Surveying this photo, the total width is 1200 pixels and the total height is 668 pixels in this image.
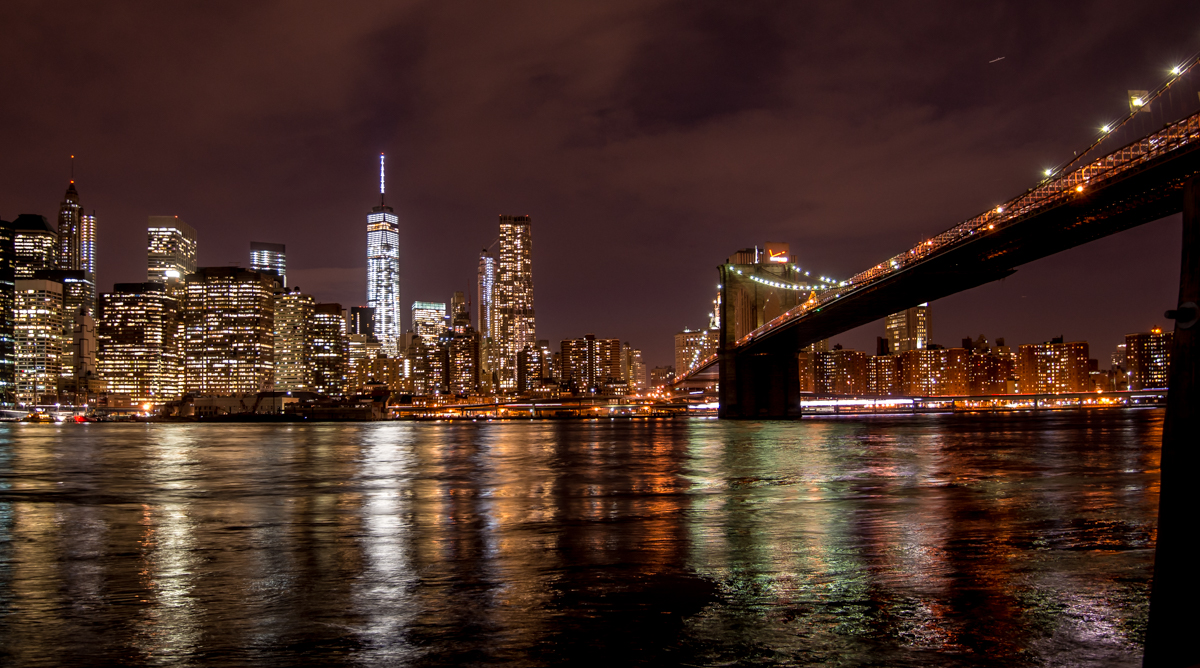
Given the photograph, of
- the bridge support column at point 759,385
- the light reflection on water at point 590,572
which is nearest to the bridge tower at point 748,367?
the bridge support column at point 759,385

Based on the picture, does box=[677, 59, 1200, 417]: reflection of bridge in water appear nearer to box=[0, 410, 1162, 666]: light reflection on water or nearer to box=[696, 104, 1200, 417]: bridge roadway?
box=[696, 104, 1200, 417]: bridge roadway

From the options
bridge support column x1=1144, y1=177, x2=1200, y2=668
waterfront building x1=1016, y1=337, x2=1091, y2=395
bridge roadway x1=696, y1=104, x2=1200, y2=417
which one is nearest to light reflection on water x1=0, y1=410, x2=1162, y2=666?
bridge support column x1=1144, y1=177, x2=1200, y2=668

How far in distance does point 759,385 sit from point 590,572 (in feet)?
250

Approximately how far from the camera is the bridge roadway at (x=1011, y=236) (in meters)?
30.5

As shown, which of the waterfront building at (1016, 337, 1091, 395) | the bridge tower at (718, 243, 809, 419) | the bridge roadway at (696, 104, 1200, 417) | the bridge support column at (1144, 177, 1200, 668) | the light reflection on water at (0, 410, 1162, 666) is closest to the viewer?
the bridge support column at (1144, 177, 1200, 668)

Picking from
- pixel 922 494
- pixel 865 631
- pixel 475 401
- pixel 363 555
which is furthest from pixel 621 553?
pixel 475 401

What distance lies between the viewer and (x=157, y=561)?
40.3 feet

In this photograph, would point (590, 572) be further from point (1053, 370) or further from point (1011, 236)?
point (1053, 370)

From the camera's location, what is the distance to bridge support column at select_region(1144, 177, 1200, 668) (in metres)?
5.14

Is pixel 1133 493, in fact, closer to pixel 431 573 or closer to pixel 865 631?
pixel 865 631

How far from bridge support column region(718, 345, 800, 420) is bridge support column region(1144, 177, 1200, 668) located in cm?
7937

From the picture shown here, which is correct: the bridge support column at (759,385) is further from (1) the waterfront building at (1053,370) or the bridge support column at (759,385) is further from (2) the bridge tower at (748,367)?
(1) the waterfront building at (1053,370)

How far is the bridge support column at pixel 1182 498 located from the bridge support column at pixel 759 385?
260ft

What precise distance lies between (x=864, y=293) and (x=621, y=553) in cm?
4849
